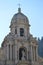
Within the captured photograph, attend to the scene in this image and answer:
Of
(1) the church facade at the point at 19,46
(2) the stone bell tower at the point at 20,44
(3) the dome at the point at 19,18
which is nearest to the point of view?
(1) the church facade at the point at 19,46

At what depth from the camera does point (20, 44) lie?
48938mm

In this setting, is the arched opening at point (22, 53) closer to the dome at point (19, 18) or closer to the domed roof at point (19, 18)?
the domed roof at point (19, 18)

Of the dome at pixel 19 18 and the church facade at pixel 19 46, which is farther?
the dome at pixel 19 18

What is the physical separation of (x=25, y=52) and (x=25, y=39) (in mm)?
2011

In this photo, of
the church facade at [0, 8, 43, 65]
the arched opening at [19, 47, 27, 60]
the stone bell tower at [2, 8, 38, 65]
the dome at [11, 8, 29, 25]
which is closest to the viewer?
the church facade at [0, 8, 43, 65]

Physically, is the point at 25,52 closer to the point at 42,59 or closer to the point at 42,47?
the point at 42,59

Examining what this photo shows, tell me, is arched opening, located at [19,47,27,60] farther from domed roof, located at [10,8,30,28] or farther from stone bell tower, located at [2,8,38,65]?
domed roof, located at [10,8,30,28]


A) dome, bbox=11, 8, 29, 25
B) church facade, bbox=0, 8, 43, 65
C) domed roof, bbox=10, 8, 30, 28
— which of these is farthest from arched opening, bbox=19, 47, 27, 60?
dome, bbox=11, 8, 29, 25

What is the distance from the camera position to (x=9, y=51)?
159 feet

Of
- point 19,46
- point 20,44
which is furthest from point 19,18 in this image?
point 19,46

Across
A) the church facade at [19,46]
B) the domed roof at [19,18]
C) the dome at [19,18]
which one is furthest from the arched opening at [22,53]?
the dome at [19,18]

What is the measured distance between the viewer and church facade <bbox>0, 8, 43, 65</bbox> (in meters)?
47.8

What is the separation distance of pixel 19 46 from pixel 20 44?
0.34 metres

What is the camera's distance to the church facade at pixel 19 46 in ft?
157
